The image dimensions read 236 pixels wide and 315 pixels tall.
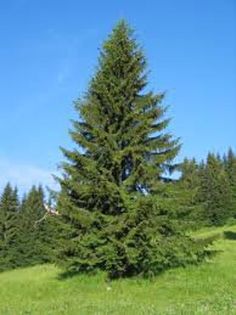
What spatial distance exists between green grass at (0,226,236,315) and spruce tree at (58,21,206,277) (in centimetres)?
82

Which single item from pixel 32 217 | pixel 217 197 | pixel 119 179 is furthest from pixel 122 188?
pixel 217 197

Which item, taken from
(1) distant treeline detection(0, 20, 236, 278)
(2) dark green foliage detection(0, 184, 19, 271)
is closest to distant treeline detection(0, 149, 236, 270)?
(2) dark green foliage detection(0, 184, 19, 271)

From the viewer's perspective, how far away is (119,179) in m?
27.6

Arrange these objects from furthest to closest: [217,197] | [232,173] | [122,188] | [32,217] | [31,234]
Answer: [232,173], [217,197], [32,217], [31,234], [122,188]

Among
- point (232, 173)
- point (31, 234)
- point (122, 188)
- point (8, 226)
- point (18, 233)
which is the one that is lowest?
point (122, 188)

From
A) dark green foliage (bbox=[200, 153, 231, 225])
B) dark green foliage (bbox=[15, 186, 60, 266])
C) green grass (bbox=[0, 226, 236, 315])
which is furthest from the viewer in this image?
dark green foliage (bbox=[200, 153, 231, 225])

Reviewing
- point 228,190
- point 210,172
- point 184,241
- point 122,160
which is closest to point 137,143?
point 122,160

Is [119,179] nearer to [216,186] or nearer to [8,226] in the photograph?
[8,226]

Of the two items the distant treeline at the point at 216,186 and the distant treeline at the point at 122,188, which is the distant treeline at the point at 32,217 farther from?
the distant treeline at the point at 122,188

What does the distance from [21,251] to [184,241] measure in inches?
2329

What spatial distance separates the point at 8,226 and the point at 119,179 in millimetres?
59446

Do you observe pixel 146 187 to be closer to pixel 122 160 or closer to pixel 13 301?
pixel 122 160

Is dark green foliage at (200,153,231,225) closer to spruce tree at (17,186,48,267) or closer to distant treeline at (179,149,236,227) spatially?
distant treeline at (179,149,236,227)

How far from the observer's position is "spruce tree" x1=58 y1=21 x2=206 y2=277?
2597 cm
